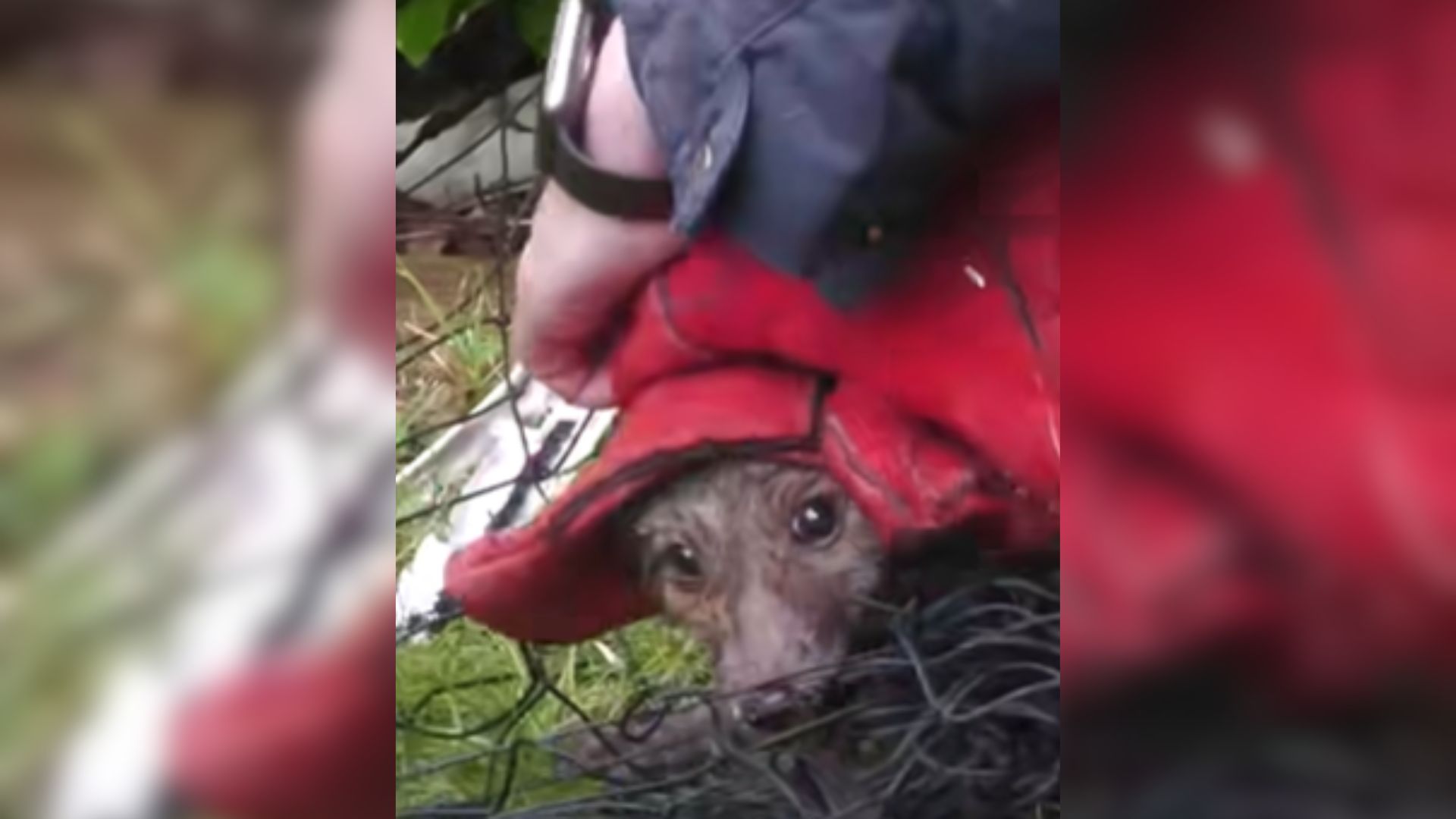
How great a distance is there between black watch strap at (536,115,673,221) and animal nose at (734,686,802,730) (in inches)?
8.1

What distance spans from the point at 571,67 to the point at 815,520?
0.21 m

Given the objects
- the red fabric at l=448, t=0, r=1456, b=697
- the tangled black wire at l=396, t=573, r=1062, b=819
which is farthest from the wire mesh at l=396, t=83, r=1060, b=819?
the red fabric at l=448, t=0, r=1456, b=697

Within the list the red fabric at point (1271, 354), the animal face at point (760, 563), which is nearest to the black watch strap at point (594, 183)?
the animal face at point (760, 563)

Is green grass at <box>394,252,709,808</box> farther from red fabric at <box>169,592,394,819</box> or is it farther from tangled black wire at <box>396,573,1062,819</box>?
red fabric at <box>169,592,394,819</box>

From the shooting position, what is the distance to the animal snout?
72 cm

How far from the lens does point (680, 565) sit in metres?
0.74

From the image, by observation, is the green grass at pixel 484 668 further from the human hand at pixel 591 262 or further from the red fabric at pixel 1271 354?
the red fabric at pixel 1271 354

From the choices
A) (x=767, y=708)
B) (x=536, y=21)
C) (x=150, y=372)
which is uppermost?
(x=150, y=372)

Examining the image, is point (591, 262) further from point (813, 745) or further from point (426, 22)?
point (813, 745)

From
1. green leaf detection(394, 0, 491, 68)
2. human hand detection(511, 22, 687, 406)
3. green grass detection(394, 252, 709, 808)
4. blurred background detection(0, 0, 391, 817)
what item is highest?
blurred background detection(0, 0, 391, 817)

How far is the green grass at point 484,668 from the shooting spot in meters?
0.64

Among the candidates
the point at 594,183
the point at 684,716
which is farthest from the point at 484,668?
the point at 594,183

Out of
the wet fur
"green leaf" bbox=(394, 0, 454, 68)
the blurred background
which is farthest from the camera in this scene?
the wet fur

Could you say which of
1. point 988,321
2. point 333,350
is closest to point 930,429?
point 988,321
